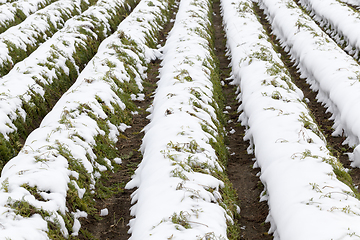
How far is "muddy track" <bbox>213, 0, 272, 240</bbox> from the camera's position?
4898 millimetres

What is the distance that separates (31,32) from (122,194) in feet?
29.5

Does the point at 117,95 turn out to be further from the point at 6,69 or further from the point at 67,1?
the point at 67,1

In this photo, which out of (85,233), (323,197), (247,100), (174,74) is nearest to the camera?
(323,197)

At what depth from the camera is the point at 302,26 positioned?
38.4 feet

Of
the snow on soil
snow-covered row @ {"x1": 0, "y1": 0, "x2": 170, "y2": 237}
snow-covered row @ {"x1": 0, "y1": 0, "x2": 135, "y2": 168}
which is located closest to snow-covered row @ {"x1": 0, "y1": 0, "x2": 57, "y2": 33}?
the snow on soil

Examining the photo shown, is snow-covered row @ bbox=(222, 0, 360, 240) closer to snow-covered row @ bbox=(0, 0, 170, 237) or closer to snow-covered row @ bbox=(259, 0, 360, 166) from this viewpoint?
snow-covered row @ bbox=(259, 0, 360, 166)

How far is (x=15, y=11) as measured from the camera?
567 inches

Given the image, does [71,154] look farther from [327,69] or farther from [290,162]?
[327,69]

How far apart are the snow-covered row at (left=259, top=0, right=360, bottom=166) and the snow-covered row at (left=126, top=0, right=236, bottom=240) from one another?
2.87m

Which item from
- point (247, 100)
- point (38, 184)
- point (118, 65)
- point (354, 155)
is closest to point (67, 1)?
point (118, 65)

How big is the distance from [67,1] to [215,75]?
10.8 meters

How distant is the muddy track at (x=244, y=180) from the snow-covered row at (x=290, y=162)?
0.18 meters

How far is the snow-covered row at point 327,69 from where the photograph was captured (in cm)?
686

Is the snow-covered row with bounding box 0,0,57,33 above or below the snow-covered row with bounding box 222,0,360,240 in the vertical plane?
below
